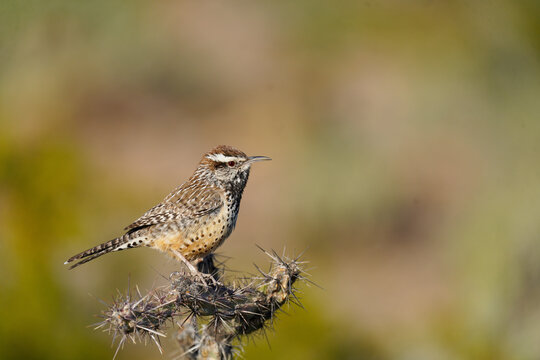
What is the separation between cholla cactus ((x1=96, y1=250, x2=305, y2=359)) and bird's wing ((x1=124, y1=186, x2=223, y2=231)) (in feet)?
2.16

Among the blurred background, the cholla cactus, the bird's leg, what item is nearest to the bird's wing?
the bird's leg

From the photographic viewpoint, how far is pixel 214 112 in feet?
32.0

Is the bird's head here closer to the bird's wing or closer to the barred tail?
the bird's wing

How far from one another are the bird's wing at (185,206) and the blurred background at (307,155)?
221 centimetres

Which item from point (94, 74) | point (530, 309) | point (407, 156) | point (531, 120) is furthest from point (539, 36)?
point (94, 74)

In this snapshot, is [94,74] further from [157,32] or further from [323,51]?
[323,51]

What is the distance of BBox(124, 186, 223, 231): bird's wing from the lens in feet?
11.1

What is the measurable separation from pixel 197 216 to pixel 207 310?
89 centimetres

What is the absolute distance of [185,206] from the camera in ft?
11.4

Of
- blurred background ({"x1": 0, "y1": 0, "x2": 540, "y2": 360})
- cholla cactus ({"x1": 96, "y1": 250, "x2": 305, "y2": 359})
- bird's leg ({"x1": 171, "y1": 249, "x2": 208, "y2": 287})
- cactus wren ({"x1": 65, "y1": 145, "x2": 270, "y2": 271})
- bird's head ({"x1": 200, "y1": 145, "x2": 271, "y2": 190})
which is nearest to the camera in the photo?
cholla cactus ({"x1": 96, "y1": 250, "x2": 305, "y2": 359})

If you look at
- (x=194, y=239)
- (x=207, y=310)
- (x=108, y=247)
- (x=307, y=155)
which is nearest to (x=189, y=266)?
(x=194, y=239)

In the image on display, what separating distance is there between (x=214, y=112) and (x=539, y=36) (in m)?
4.69

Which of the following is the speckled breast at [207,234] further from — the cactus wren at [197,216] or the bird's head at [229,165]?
the bird's head at [229,165]

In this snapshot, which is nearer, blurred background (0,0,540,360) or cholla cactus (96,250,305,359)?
cholla cactus (96,250,305,359)
